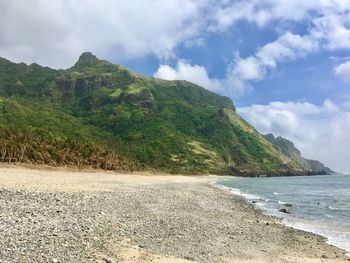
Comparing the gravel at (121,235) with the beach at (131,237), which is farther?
the beach at (131,237)

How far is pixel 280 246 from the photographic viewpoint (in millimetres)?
23734

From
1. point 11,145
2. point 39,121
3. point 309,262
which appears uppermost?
point 39,121

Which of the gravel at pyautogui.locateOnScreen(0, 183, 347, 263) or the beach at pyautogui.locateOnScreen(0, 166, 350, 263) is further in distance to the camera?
the beach at pyautogui.locateOnScreen(0, 166, 350, 263)

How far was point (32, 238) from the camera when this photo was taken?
1655cm

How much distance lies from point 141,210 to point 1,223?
1474 cm

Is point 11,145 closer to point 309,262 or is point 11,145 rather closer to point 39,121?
point 309,262

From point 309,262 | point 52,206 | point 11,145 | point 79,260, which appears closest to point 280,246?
point 309,262

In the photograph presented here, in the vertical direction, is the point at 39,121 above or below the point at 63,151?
above

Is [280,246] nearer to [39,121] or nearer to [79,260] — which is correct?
[79,260]

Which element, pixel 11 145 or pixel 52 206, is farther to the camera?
pixel 11 145

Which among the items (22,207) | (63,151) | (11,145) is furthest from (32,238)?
(63,151)

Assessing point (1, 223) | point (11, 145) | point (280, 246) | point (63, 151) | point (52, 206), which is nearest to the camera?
point (1, 223)

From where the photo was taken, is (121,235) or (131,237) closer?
(121,235)

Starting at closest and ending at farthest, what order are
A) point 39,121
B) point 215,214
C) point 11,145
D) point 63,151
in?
point 215,214
point 11,145
point 63,151
point 39,121
